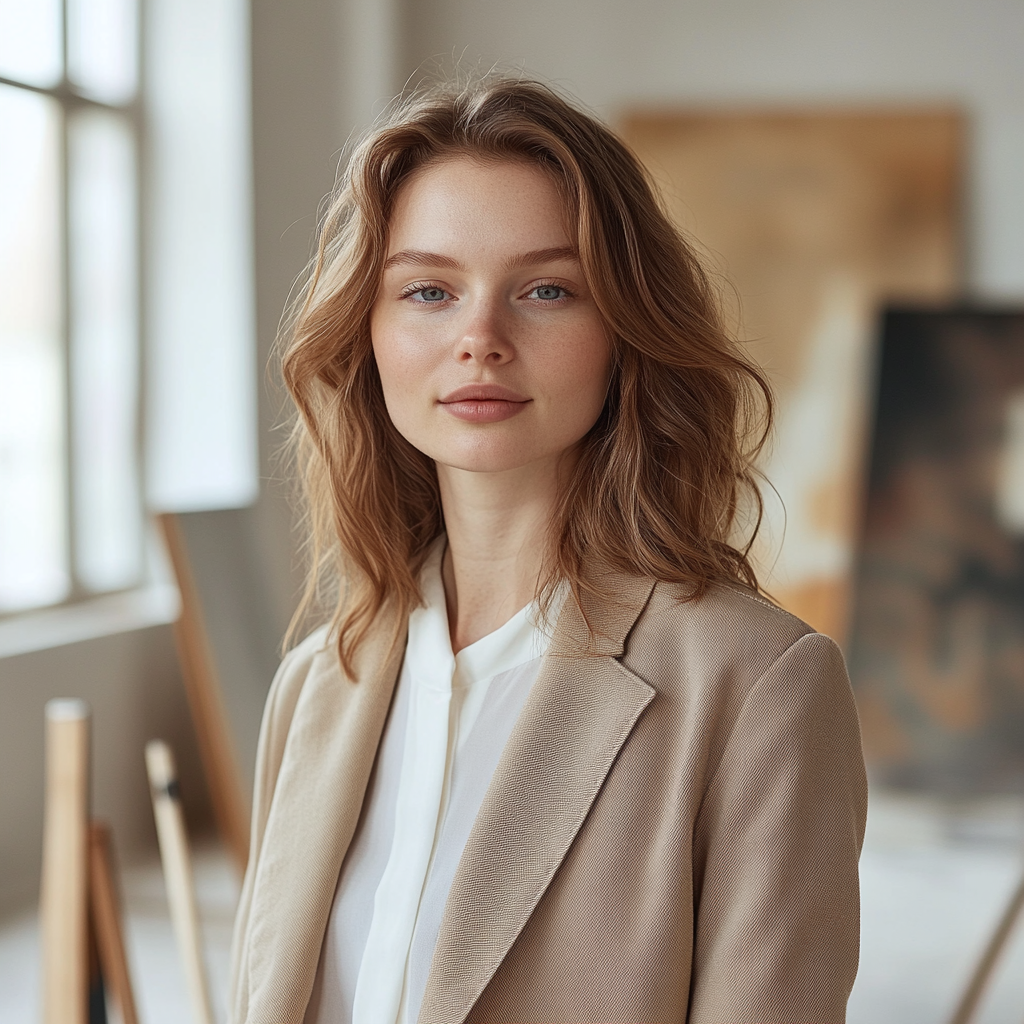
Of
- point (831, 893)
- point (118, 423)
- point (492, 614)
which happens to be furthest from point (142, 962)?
point (831, 893)

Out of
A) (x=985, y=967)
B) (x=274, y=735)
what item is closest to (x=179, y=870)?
(x=274, y=735)

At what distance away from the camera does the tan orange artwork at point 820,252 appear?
604cm

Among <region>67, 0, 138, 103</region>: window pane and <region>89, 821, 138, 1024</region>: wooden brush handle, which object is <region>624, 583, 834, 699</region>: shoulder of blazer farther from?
<region>67, 0, 138, 103</region>: window pane

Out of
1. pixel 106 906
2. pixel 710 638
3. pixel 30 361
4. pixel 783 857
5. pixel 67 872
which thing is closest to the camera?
pixel 783 857

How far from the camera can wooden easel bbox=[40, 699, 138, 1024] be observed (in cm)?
204

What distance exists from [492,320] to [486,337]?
2 cm

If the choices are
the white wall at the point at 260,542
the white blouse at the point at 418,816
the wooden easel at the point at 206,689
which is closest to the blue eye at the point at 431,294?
the white blouse at the point at 418,816

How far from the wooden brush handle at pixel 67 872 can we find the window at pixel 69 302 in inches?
105

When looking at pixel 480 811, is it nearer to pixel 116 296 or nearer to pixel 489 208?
pixel 489 208

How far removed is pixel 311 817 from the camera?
5.10ft

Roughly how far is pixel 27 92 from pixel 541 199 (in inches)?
153

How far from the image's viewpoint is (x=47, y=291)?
15.7ft

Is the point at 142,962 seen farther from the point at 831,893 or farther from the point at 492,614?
the point at 831,893

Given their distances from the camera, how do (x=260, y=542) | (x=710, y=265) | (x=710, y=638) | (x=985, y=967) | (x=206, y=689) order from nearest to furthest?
(x=710, y=638) < (x=985, y=967) < (x=206, y=689) < (x=260, y=542) < (x=710, y=265)
